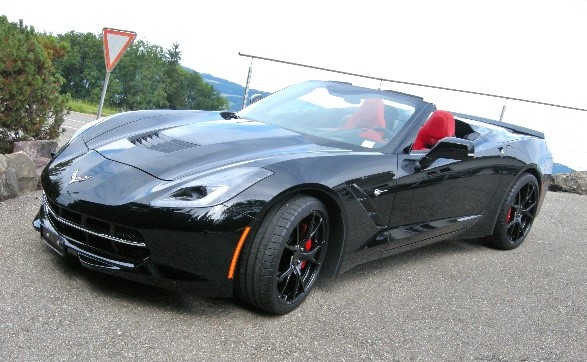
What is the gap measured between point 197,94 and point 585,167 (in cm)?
7482

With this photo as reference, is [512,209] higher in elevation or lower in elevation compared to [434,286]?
higher

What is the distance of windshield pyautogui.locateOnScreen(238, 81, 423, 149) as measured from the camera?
4543 mm

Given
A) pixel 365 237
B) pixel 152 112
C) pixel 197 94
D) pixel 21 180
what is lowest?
pixel 197 94

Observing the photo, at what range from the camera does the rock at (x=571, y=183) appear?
36.0ft

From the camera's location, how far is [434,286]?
4730 millimetres

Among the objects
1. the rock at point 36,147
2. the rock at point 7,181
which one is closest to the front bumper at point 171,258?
the rock at point 7,181

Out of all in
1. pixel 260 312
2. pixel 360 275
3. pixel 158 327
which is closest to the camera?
pixel 158 327

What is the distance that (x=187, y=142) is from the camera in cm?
392

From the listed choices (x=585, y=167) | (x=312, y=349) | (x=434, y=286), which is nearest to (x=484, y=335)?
(x=434, y=286)

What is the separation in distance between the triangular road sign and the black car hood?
579 cm

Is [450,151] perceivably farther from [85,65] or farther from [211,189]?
[85,65]

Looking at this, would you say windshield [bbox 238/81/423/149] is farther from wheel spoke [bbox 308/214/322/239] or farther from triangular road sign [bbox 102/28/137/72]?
triangular road sign [bbox 102/28/137/72]

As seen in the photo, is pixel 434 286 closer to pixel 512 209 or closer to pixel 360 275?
pixel 360 275

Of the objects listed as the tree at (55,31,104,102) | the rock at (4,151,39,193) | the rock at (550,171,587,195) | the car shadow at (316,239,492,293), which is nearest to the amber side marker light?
the car shadow at (316,239,492,293)
